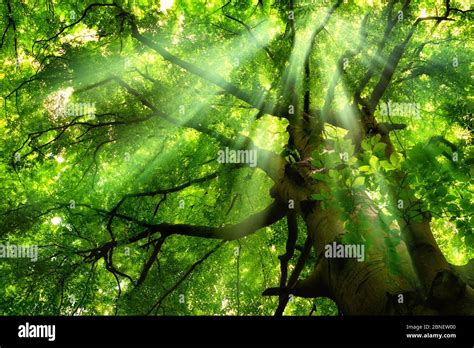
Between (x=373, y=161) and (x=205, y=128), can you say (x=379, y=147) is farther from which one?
(x=205, y=128)

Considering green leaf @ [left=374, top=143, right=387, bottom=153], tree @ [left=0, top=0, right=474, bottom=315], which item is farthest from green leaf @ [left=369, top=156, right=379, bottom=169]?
tree @ [left=0, top=0, right=474, bottom=315]

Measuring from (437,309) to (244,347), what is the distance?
1533 millimetres

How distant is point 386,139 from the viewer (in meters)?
5.87

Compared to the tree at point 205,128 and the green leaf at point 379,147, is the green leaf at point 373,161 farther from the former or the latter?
the tree at point 205,128

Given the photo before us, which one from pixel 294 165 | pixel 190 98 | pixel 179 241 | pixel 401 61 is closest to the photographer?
pixel 294 165

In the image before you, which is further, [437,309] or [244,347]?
[244,347]

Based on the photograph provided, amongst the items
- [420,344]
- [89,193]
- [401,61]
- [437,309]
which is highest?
[401,61]

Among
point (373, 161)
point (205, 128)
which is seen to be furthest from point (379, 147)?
point (205, 128)

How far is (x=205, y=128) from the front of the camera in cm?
771

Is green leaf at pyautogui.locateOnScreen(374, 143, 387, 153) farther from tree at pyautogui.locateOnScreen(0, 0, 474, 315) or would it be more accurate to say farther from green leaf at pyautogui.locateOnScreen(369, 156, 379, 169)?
tree at pyautogui.locateOnScreen(0, 0, 474, 315)

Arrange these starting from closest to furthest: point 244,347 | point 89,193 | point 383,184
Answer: point 383,184
point 244,347
point 89,193

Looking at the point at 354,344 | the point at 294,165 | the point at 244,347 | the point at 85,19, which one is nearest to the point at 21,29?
the point at 85,19

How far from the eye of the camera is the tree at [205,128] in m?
6.23

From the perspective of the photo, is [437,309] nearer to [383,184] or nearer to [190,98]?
[383,184]
